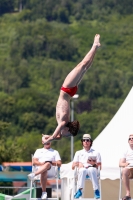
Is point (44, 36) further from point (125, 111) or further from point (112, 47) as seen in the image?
point (125, 111)

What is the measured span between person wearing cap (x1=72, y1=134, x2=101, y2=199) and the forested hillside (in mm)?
74779

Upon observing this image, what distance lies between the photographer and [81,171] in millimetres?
14414

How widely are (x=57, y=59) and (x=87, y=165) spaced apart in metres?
142

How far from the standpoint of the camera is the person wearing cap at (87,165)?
47.0 ft

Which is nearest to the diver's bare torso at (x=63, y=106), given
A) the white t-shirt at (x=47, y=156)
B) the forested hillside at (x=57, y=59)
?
the white t-shirt at (x=47, y=156)

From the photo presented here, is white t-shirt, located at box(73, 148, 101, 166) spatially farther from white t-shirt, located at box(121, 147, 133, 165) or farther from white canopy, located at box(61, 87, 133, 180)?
white canopy, located at box(61, 87, 133, 180)

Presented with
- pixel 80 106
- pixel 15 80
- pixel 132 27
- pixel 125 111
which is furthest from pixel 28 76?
pixel 125 111

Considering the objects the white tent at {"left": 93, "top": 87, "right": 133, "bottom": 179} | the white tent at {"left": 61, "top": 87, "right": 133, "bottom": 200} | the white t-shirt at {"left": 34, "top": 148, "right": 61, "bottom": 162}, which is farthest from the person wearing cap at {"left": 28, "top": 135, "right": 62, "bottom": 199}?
the white tent at {"left": 93, "top": 87, "right": 133, "bottom": 179}

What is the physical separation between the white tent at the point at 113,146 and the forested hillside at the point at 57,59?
71.2 metres

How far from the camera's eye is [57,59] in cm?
15600

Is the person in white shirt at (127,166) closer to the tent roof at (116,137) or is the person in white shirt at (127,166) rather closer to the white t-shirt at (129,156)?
the white t-shirt at (129,156)

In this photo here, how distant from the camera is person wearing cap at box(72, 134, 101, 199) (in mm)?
14328

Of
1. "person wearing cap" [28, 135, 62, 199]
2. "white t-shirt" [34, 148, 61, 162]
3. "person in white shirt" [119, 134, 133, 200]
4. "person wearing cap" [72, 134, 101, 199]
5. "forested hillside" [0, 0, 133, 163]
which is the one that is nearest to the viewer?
"person in white shirt" [119, 134, 133, 200]

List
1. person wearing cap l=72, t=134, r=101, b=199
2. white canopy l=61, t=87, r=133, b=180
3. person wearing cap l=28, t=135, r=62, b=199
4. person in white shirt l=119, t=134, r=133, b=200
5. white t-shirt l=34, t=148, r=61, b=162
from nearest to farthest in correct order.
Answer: person in white shirt l=119, t=134, r=133, b=200
person wearing cap l=72, t=134, r=101, b=199
person wearing cap l=28, t=135, r=62, b=199
white t-shirt l=34, t=148, r=61, b=162
white canopy l=61, t=87, r=133, b=180
